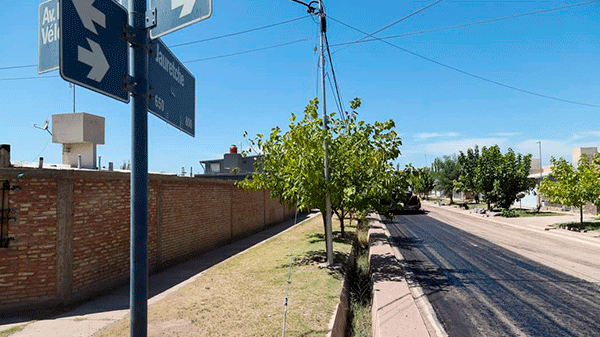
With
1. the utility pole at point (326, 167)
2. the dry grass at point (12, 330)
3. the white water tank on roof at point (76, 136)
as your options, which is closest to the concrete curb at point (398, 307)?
the utility pole at point (326, 167)

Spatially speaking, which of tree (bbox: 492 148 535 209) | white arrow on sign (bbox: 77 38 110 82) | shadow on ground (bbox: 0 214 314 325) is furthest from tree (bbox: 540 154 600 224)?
white arrow on sign (bbox: 77 38 110 82)

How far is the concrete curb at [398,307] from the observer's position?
5578mm

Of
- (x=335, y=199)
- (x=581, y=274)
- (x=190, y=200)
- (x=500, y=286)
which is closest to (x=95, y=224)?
(x=190, y=200)

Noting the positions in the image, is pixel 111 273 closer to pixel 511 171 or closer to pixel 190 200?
pixel 190 200

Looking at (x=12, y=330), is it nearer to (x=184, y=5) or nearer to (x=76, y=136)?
(x=184, y=5)

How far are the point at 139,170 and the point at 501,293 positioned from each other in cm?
848

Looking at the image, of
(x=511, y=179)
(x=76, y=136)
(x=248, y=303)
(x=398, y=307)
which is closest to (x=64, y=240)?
(x=248, y=303)

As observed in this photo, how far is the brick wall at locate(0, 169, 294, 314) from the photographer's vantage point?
6.36m

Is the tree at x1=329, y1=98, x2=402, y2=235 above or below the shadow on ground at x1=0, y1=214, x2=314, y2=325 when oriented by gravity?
above

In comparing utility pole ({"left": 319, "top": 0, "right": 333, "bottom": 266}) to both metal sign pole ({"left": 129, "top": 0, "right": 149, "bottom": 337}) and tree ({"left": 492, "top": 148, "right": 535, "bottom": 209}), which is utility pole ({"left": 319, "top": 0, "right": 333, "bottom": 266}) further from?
tree ({"left": 492, "top": 148, "right": 535, "bottom": 209})

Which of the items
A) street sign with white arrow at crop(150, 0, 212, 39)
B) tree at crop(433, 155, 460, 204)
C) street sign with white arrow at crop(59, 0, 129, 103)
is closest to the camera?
street sign with white arrow at crop(59, 0, 129, 103)

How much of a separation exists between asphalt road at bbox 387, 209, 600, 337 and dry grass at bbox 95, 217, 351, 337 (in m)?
2.33

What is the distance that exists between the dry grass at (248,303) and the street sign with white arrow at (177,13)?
4.39 m

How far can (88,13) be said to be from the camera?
1.90 meters
